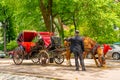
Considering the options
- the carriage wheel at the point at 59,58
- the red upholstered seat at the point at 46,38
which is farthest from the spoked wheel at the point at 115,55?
the carriage wheel at the point at 59,58

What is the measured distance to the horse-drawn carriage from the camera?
75.1 feet

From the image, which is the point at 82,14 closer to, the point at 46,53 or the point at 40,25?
the point at 46,53

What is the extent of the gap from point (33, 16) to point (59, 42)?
1765 cm

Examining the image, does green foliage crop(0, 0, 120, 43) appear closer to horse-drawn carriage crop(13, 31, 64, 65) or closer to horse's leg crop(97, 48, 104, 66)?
horse-drawn carriage crop(13, 31, 64, 65)

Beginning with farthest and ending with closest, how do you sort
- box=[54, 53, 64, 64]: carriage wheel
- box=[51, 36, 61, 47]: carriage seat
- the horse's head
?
box=[54, 53, 64, 64]: carriage wheel
box=[51, 36, 61, 47]: carriage seat
the horse's head

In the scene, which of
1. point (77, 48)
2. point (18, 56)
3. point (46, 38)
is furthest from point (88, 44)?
point (18, 56)

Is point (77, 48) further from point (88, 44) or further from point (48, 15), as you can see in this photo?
point (48, 15)

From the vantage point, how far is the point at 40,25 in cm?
5138

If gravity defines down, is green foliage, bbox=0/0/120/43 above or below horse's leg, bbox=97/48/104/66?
above

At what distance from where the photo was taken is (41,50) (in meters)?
23.1

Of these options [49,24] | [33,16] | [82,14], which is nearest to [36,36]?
[49,24]

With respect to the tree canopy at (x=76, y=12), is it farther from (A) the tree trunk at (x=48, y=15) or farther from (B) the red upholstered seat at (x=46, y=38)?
(B) the red upholstered seat at (x=46, y=38)

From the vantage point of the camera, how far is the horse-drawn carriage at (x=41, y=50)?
22891 mm

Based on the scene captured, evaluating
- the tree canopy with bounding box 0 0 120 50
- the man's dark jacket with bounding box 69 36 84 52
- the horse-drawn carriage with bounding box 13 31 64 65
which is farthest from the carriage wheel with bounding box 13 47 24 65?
the tree canopy with bounding box 0 0 120 50
